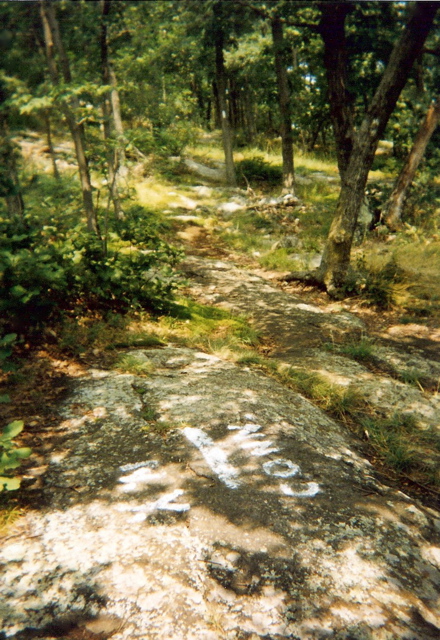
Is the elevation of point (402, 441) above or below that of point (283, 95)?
below

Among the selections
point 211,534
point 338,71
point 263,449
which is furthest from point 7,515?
point 338,71

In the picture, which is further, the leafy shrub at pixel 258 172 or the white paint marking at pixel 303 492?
the leafy shrub at pixel 258 172

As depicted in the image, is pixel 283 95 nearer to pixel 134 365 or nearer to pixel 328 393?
pixel 328 393

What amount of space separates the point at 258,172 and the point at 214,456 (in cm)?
1610

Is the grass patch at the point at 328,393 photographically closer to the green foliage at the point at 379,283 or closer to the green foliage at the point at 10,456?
the green foliage at the point at 10,456

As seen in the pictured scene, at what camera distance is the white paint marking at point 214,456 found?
2.70 m

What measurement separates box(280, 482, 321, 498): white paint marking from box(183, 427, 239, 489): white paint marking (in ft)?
0.95

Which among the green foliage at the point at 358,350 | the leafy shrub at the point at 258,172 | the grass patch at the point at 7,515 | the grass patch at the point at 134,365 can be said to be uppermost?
the leafy shrub at the point at 258,172

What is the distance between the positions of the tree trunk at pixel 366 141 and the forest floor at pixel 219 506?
319cm

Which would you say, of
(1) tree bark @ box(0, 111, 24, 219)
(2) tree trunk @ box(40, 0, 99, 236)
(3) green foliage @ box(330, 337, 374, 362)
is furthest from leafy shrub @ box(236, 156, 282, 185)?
(3) green foliage @ box(330, 337, 374, 362)

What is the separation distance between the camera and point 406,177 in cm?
1104

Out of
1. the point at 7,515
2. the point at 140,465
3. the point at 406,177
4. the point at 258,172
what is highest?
the point at 406,177

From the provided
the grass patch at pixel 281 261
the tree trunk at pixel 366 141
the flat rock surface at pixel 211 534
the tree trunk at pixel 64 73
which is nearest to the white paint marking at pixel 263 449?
the flat rock surface at pixel 211 534

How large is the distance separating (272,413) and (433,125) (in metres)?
10.0
